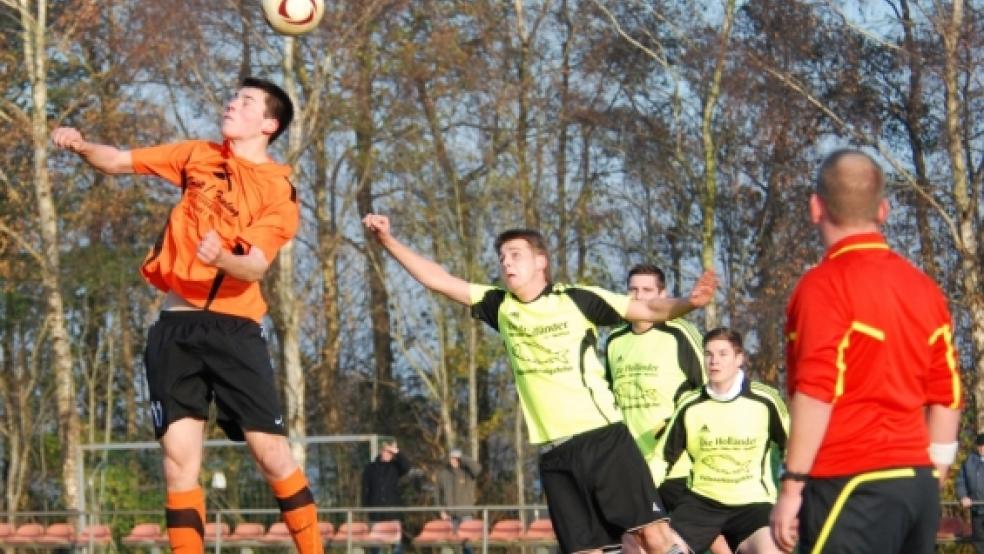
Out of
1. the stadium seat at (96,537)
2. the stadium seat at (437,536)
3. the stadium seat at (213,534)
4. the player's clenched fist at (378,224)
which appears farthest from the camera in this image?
the stadium seat at (96,537)

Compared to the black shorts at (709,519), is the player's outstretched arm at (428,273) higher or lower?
higher

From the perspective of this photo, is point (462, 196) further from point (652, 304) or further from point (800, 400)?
point (800, 400)

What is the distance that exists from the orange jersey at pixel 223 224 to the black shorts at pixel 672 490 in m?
4.21

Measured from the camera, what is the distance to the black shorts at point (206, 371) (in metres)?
7.90

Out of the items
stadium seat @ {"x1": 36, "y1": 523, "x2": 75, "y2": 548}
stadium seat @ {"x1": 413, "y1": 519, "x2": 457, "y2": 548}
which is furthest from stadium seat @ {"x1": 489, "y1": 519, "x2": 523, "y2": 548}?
stadium seat @ {"x1": 36, "y1": 523, "x2": 75, "y2": 548}

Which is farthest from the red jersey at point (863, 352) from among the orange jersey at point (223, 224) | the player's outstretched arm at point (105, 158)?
the player's outstretched arm at point (105, 158)

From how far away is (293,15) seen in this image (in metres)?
9.95

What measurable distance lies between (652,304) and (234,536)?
14.5 meters

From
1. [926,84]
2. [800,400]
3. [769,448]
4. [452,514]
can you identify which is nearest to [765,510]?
[769,448]

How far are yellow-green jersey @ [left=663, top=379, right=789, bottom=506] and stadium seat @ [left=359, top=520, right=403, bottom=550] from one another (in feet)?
32.6

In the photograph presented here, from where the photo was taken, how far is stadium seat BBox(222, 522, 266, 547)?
72.0 feet

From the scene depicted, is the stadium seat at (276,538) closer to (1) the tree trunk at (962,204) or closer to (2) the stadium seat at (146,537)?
(2) the stadium seat at (146,537)

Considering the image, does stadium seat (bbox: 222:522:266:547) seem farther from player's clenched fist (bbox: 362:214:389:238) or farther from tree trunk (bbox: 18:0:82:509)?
player's clenched fist (bbox: 362:214:389:238)

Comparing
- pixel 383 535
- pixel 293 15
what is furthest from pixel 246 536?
pixel 293 15
